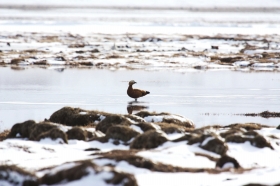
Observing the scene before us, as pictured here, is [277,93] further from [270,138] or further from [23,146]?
[23,146]

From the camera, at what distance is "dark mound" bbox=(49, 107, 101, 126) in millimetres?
19500

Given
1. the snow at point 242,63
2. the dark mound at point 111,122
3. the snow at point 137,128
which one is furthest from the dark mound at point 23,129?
the snow at point 242,63

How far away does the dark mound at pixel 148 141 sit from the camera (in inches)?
516

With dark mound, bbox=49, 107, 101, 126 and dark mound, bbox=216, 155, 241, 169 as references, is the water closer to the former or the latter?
dark mound, bbox=49, 107, 101, 126

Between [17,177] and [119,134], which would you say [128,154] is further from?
[119,134]

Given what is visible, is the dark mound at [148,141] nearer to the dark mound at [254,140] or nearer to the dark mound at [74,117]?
the dark mound at [254,140]

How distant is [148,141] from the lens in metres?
13.2

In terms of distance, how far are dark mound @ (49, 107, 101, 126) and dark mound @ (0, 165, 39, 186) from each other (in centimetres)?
896

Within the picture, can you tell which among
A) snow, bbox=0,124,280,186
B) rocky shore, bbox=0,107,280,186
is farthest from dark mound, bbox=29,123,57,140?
snow, bbox=0,124,280,186

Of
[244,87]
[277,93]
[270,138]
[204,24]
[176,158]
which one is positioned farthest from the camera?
[204,24]

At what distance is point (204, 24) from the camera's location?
513ft

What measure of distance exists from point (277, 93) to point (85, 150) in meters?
21.0

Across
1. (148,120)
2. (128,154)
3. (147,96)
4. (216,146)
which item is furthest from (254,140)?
(147,96)

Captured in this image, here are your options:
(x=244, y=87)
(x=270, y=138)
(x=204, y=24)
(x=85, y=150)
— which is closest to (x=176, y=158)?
(x=85, y=150)
